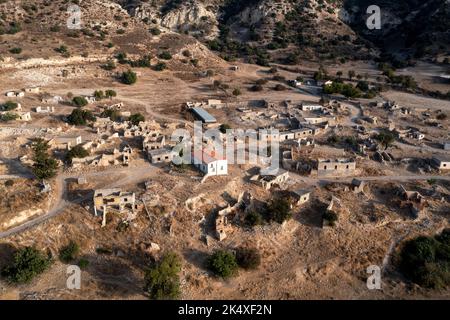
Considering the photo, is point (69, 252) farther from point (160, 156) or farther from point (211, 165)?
point (211, 165)

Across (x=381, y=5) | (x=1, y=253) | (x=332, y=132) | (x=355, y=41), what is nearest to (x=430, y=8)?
(x=381, y=5)

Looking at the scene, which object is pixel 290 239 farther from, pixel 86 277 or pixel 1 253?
pixel 1 253

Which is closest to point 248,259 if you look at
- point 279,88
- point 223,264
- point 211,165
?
point 223,264

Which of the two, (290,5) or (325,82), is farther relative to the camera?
(290,5)

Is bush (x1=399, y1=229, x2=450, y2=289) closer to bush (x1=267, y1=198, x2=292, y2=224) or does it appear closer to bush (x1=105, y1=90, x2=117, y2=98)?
bush (x1=267, y1=198, x2=292, y2=224)

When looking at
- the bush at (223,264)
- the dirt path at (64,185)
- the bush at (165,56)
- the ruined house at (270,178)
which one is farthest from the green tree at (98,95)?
the bush at (223,264)

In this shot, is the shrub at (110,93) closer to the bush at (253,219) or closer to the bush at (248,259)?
the bush at (253,219)

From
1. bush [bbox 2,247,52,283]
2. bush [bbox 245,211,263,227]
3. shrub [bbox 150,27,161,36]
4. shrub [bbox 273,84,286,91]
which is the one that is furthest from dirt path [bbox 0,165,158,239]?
shrub [bbox 150,27,161,36]
